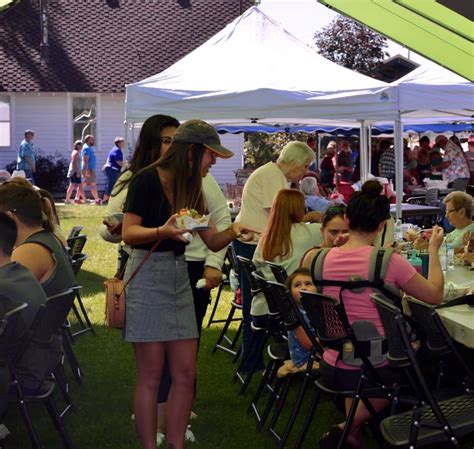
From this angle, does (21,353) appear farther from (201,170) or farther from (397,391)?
(397,391)

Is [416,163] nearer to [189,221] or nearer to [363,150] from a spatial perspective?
[363,150]

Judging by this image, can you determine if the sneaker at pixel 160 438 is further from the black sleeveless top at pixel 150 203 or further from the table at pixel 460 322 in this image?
the table at pixel 460 322

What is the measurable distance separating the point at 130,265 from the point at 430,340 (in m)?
1.50

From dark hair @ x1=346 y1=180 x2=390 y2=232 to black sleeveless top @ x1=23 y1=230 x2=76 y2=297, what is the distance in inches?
62.7

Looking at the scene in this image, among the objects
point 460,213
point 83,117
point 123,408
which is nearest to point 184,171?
point 123,408

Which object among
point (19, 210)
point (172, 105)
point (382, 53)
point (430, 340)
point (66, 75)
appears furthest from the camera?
point (382, 53)

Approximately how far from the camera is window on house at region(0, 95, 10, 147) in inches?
1140

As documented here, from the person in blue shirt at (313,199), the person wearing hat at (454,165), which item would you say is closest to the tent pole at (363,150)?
the person wearing hat at (454,165)

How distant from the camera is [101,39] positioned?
3052 centimetres

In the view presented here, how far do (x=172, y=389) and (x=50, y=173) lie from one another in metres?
23.2

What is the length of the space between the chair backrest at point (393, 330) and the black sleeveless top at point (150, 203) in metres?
1.03

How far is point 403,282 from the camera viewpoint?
472cm

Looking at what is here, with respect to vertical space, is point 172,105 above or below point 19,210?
above

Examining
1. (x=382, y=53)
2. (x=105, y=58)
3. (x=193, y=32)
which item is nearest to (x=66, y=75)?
(x=105, y=58)
